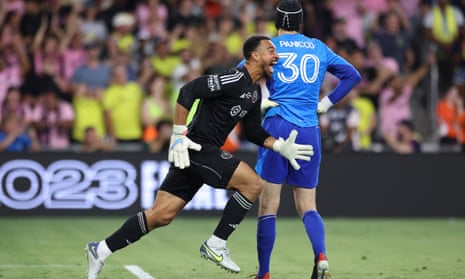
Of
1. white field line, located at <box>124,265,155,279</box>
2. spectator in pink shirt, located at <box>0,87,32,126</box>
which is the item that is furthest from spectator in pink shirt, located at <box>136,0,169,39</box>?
white field line, located at <box>124,265,155,279</box>

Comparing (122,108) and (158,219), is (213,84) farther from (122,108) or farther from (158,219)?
(122,108)

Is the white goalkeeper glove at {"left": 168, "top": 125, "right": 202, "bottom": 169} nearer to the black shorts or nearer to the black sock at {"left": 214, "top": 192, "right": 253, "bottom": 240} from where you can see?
the black shorts

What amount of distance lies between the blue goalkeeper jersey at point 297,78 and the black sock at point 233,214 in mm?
957

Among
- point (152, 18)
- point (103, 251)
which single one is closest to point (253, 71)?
point (103, 251)

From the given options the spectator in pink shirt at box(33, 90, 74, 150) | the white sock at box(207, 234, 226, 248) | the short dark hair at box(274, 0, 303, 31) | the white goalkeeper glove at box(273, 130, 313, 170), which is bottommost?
the spectator in pink shirt at box(33, 90, 74, 150)

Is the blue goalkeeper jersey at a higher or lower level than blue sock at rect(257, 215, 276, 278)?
higher

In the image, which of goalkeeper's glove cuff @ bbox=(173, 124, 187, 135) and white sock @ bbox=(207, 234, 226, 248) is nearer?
goalkeeper's glove cuff @ bbox=(173, 124, 187, 135)

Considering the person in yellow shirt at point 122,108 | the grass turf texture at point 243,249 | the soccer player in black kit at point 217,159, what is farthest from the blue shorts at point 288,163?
the person in yellow shirt at point 122,108

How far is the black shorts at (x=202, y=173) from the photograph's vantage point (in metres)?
9.11

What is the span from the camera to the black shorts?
9109 mm

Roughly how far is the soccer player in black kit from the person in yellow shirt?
29.6 ft

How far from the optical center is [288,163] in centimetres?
963

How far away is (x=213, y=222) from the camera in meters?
16.9

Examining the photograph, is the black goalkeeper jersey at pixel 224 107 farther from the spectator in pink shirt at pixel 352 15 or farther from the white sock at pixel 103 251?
the spectator in pink shirt at pixel 352 15
